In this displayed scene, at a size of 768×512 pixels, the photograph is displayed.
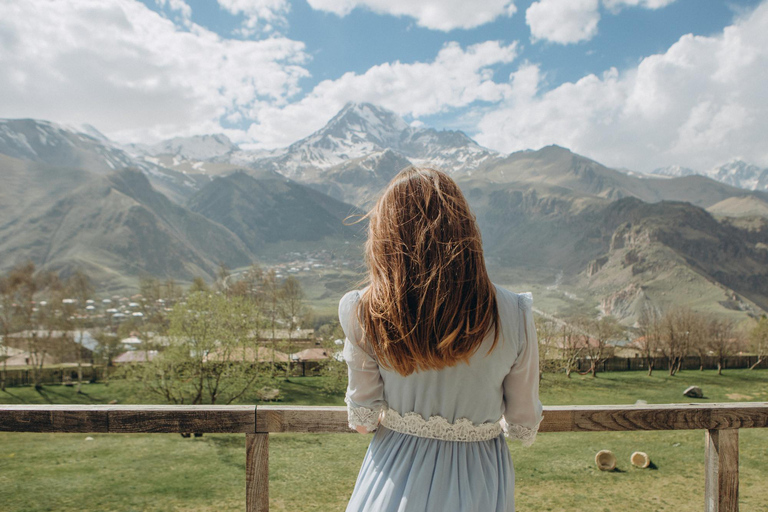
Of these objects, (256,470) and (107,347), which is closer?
(256,470)

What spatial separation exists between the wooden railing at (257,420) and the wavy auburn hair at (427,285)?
0.74 meters

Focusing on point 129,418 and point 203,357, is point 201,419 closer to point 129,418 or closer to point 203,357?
point 129,418

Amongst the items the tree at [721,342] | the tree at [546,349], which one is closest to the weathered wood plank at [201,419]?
the tree at [546,349]

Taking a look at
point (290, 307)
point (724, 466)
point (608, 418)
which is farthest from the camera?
point (290, 307)

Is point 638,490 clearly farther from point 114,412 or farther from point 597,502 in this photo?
point 114,412

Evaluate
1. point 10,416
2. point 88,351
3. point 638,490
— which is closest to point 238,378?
point 638,490

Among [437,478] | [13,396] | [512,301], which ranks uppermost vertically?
[512,301]

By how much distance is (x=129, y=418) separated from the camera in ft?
6.96

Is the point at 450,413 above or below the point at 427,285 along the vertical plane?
below

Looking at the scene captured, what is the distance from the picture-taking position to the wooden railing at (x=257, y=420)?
2115 mm

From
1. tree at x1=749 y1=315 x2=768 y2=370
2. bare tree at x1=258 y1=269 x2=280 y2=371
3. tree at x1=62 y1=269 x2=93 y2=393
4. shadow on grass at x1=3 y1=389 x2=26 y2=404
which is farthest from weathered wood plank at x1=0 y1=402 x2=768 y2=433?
tree at x1=749 y1=315 x2=768 y2=370

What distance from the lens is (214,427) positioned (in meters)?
2.13

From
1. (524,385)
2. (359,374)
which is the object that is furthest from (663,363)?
(359,374)

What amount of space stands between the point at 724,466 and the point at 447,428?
169 centimetres
